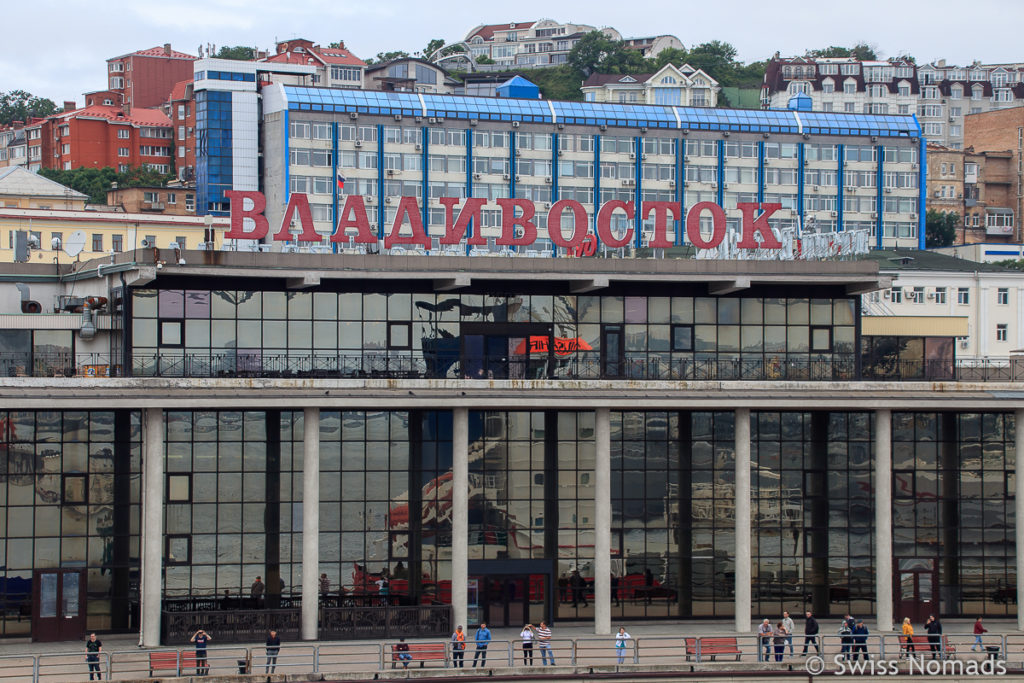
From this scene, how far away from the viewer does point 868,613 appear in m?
59.8

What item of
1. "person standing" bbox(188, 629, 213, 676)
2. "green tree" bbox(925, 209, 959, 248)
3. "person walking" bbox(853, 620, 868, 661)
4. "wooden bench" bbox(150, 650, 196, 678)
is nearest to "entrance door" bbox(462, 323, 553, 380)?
"person standing" bbox(188, 629, 213, 676)

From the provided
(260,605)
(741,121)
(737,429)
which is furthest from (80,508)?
(741,121)

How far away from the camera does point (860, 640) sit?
51.8m

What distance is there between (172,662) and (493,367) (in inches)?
703

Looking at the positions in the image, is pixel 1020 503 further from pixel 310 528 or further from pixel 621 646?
pixel 310 528

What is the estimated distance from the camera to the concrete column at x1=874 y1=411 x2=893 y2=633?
56812mm

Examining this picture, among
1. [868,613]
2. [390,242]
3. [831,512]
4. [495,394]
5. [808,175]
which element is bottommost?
[868,613]

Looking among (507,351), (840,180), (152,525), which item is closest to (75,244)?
(152,525)

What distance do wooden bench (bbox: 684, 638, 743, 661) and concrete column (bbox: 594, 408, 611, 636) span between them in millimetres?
6125

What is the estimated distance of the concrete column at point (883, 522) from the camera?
56.8 m

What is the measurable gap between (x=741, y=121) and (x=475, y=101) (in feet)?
88.7

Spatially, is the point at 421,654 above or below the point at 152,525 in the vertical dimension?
below

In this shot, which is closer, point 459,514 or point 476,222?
point 459,514

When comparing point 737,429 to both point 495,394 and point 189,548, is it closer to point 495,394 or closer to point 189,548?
point 495,394
